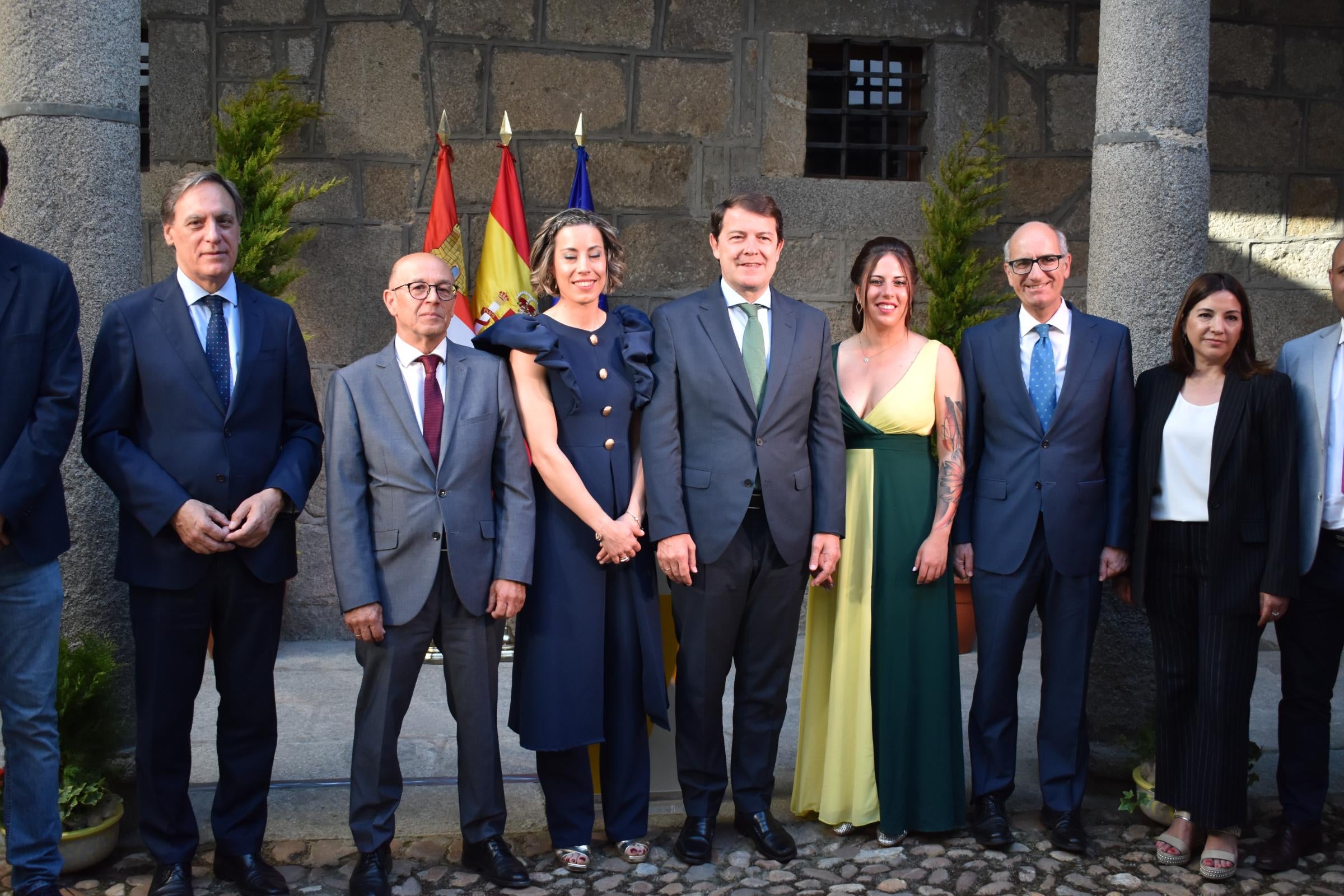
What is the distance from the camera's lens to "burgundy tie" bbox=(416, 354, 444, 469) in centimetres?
362

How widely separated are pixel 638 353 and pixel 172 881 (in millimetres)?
→ 2064

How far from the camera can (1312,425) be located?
12.6ft

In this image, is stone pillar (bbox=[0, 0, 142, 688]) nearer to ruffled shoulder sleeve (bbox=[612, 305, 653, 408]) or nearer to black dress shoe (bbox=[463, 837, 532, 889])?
black dress shoe (bbox=[463, 837, 532, 889])

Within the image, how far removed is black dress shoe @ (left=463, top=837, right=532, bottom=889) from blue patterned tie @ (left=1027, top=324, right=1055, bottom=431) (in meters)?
2.15

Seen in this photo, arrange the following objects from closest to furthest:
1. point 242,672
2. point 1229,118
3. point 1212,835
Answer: point 242,672 → point 1212,835 → point 1229,118

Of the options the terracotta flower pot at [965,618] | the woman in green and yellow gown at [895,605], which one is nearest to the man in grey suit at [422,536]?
the woman in green and yellow gown at [895,605]

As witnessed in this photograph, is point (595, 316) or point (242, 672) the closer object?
point (242, 672)

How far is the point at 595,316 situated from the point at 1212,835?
101 inches

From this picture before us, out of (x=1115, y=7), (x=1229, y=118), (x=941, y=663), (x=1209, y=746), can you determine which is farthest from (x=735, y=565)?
(x=1229, y=118)

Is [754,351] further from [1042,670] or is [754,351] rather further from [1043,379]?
[1042,670]

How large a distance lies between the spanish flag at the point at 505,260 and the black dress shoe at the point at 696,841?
10.1 feet

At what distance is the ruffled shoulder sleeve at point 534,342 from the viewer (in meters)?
3.65

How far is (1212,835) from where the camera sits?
3.81 meters

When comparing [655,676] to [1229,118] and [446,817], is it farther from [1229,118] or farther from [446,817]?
[1229,118]
